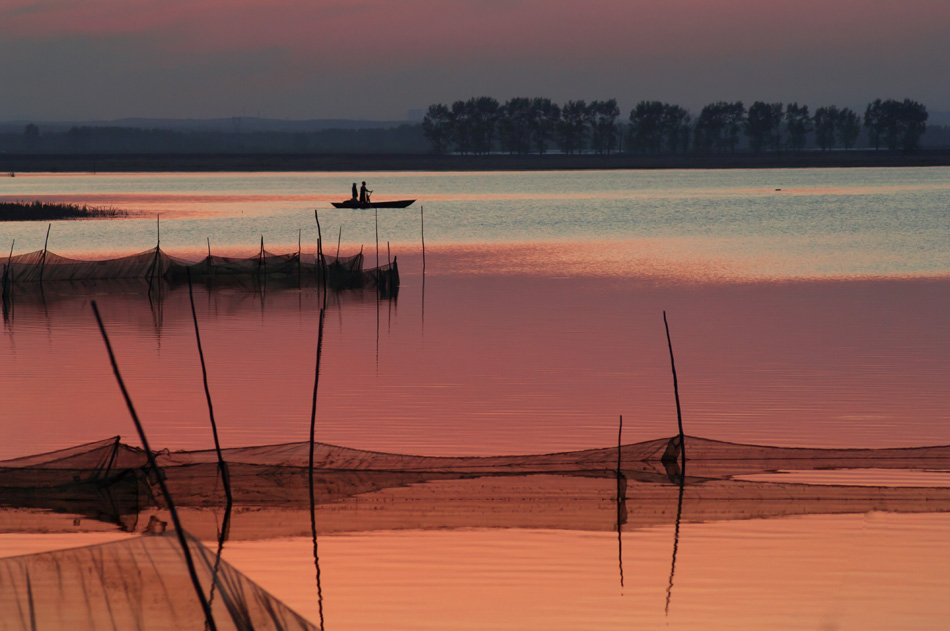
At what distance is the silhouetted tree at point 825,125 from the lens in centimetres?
16650

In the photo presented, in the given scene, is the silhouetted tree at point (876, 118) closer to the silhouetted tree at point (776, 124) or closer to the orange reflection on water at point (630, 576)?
the silhouetted tree at point (776, 124)

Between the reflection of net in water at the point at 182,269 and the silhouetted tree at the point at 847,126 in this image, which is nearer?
the reflection of net in water at the point at 182,269

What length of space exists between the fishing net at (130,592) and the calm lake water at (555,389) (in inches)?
52.4

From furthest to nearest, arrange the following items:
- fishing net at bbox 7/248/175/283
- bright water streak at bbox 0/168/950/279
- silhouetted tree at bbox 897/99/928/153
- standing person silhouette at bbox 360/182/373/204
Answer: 1. silhouetted tree at bbox 897/99/928/153
2. standing person silhouette at bbox 360/182/373/204
3. bright water streak at bbox 0/168/950/279
4. fishing net at bbox 7/248/175/283

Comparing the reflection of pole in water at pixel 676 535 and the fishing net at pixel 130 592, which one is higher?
the fishing net at pixel 130 592

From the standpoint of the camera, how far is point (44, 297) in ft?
87.5

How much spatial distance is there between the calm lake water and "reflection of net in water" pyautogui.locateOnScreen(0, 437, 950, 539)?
0.92 ft

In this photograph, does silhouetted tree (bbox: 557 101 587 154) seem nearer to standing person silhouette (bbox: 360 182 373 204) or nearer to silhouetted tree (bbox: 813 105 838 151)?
silhouetted tree (bbox: 813 105 838 151)

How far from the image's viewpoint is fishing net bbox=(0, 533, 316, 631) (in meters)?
6.84

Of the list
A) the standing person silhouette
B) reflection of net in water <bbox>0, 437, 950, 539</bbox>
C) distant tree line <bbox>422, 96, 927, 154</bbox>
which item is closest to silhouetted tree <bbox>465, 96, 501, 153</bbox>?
distant tree line <bbox>422, 96, 927, 154</bbox>

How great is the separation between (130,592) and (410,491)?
3.63 meters

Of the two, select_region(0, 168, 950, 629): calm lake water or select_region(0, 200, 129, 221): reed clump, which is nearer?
select_region(0, 168, 950, 629): calm lake water

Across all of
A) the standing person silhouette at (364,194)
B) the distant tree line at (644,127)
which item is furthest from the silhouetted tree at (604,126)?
the standing person silhouette at (364,194)

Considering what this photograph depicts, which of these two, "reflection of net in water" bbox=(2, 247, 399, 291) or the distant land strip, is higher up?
"reflection of net in water" bbox=(2, 247, 399, 291)
